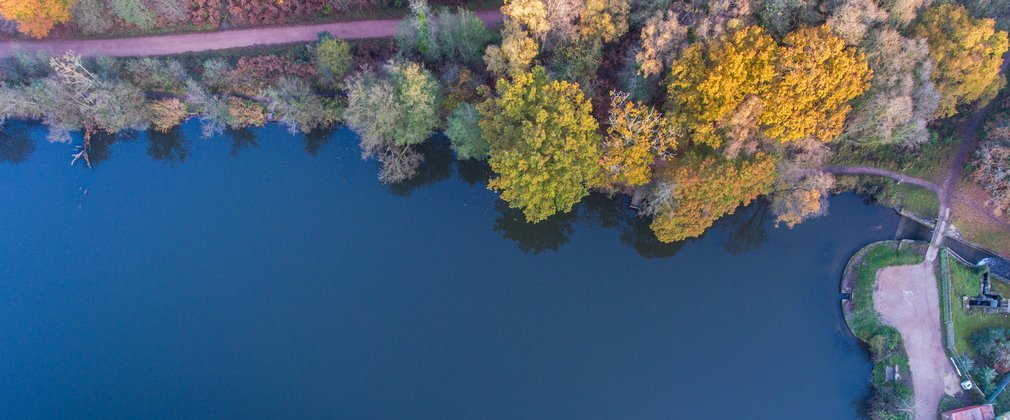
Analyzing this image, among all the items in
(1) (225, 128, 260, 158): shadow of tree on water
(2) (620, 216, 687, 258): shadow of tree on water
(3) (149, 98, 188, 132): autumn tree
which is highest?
(3) (149, 98, 188, 132): autumn tree

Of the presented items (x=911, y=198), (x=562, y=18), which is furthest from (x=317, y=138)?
(x=911, y=198)

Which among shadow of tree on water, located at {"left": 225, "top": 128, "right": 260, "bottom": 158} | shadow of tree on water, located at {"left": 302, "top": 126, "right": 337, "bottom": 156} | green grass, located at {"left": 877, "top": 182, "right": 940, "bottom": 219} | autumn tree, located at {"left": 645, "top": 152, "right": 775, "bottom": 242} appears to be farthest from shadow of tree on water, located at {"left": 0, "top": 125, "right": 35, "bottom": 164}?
green grass, located at {"left": 877, "top": 182, "right": 940, "bottom": 219}

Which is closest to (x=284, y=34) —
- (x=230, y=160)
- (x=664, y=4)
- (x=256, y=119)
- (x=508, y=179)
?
(x=256, y=119)

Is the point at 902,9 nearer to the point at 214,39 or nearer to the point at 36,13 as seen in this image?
the point at 214,39

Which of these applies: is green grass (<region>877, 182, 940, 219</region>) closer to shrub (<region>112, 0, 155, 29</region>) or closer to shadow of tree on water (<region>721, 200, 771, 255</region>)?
shadow of tree on water (<region>721, 200, 771, 255</region>)

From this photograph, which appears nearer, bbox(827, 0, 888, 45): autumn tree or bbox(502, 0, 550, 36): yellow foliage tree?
bbox(827, 0, 888, 45): autumn tree

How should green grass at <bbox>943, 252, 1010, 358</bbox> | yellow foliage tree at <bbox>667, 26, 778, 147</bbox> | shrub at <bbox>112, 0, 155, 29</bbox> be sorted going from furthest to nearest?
shrub at <bbox>112, 0, 155, 29</bbox>
green grass at <bbox>943, 252, 1010, 358</bbox>
yellow foliage tree at <bbox>667, 26, 778, 147</bbox>

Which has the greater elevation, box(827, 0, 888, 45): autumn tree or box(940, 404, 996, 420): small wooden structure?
box(827, 0, 888, 45): autumn tree
